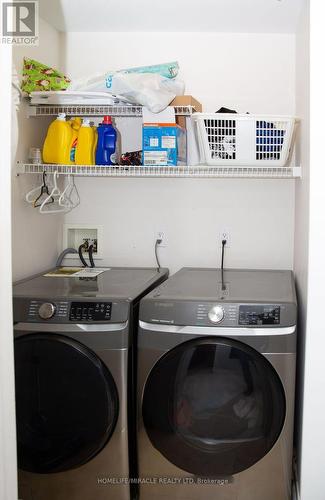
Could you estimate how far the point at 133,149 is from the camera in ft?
9.76

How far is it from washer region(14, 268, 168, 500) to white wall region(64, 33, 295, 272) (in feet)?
2.87

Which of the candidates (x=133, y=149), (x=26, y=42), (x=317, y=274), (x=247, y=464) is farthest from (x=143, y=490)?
(x=26, y=42)

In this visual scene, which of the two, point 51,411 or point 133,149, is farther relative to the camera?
point 133,149

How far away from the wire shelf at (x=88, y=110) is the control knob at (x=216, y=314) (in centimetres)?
101

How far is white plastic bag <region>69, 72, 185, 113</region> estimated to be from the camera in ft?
7.77

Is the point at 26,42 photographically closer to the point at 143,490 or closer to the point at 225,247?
the point at 225,247

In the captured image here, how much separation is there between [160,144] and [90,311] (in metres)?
0.89

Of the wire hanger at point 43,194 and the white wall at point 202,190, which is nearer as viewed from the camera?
the wire hanger at point 43,194

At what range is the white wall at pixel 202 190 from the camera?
2.88 metres

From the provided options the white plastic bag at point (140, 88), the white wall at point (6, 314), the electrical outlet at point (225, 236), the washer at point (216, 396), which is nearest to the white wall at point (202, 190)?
the electrical outlet at point (225, 236)

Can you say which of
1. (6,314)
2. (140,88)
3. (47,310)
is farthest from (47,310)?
(140,88)

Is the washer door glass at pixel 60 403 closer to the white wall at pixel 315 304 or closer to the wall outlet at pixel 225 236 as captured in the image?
the white wall at pixel 315 304

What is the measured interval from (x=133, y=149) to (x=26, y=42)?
31.2 inches

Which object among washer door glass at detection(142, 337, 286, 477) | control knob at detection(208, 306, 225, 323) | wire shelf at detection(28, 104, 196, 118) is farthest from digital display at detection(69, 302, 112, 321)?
wire shelf at detection(28, 104, 196, 118)
